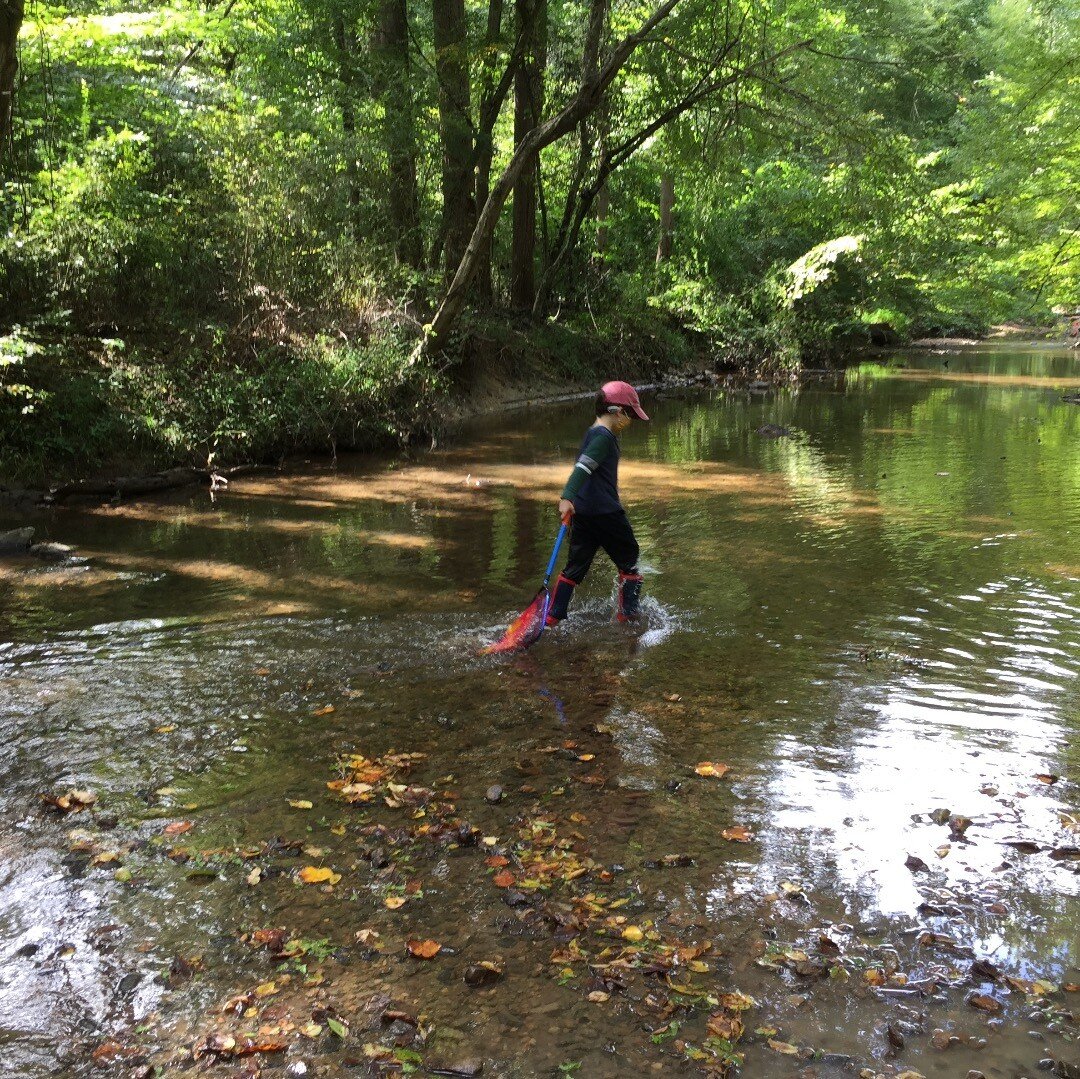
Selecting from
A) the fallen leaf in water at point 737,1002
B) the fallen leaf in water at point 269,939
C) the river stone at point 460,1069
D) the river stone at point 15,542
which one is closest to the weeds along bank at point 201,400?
the river stone at point 15,542

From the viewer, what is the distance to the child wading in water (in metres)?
6.64

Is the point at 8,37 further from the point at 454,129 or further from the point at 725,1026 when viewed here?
the point at 454,129

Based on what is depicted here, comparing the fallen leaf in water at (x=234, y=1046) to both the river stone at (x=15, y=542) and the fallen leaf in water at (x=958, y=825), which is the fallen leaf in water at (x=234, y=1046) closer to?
the fallen leaf in water at (x=958, y=825)

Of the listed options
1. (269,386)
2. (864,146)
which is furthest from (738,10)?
(269,386)

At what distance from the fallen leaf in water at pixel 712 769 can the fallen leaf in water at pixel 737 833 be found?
0.48 m

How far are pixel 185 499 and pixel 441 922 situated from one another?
9.20m

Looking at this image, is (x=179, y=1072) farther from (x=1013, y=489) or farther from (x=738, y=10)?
(x=738, y=10)

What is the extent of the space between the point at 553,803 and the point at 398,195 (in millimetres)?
15368

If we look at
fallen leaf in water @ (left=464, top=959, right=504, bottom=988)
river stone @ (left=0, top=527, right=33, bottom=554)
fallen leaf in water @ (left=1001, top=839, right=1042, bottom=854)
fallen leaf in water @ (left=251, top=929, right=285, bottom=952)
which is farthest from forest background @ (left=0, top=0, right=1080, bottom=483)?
fallen leaf in water @ (left=1001, top=839, right=1042, bottom=854)

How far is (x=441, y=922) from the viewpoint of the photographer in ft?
11.8

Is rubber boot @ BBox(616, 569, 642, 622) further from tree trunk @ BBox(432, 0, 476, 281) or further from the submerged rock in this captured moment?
A: tree trunk @ BBox(432, 0, 476, 281)

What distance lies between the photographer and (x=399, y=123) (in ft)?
56.1

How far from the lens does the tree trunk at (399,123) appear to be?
17141mm

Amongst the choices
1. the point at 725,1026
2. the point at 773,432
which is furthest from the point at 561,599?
the point at 773,432
